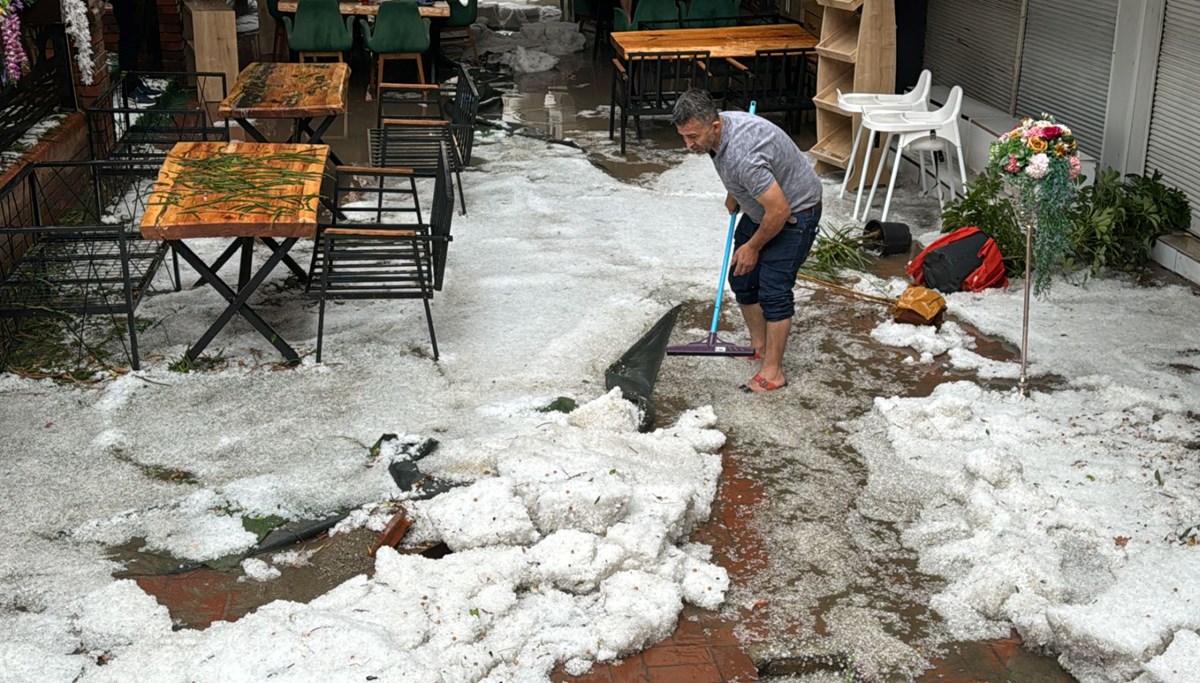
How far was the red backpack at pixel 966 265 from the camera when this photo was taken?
25.5ft

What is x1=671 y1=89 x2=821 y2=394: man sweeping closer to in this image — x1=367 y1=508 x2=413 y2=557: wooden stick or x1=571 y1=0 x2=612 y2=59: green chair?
x1=367 y1=508 x2=413 y2=557: wooden stick

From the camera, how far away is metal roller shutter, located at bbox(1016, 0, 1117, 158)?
29.6 ft

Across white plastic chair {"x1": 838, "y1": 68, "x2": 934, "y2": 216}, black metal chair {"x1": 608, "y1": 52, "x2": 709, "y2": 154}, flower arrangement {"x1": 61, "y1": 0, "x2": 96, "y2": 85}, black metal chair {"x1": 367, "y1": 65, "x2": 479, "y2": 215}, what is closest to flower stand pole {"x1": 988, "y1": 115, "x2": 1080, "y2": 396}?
white plastic chair {"x1": 838, "y1": 68, "x2": 934, "y2": 216}

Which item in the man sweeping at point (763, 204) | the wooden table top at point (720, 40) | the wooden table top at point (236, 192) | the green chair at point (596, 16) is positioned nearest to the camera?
the man sweeping at point (763, 204)

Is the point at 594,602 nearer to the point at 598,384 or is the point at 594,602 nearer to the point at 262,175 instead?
the point at 598,384

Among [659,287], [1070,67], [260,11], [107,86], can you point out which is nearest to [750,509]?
[659,287]

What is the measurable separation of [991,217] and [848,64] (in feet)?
9.04

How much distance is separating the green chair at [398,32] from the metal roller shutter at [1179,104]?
757cm

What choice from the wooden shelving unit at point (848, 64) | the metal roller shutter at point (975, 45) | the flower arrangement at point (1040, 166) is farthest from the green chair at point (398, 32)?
the flower arrangement at point (1040, 166)

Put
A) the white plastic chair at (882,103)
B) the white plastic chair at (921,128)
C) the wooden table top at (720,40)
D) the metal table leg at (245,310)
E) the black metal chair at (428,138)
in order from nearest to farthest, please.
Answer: the metal table leg at (245,310) < the white plastic chair at (921,128) < the black metal chair at (428,138) < the white plastic chair at (882,103) < the wooden table top at (720,40)

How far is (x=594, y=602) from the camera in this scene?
14.9 ft

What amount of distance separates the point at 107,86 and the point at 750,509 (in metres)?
7.50

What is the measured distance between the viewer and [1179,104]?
8.17 meters

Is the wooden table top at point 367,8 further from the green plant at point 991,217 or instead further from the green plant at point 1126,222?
the green plant at point 1126,222
